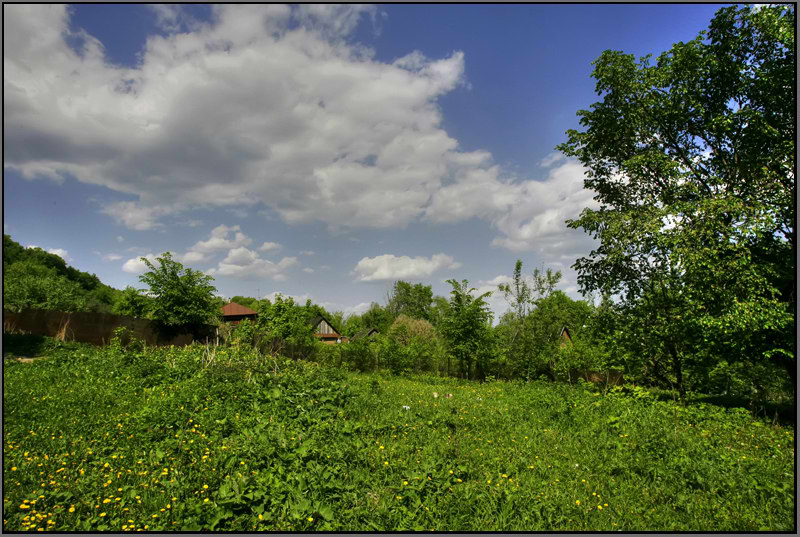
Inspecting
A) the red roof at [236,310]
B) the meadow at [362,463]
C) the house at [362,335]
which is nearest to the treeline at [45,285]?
the red roof at [236,310]

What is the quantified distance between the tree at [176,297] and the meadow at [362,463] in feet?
37.5

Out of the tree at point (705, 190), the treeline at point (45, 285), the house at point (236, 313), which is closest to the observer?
the tree at point (705, 190)

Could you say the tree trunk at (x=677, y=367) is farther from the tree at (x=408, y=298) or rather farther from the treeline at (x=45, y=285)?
the tree at (x=408, y=298)

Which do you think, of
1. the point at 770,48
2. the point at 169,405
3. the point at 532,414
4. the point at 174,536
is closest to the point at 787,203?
the point at 770,48

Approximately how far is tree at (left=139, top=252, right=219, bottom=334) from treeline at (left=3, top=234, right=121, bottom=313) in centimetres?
606

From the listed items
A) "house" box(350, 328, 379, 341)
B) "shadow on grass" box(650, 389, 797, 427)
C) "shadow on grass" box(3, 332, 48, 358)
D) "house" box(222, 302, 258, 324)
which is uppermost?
"house" box(222, 302, 258, 324)

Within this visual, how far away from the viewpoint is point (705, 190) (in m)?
10.7

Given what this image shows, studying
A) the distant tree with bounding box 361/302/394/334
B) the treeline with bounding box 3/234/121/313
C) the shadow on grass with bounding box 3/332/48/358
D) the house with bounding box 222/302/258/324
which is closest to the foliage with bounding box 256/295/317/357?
the shadow on grass with bounding box 3/332/48/358

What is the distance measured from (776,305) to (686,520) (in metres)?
7.26

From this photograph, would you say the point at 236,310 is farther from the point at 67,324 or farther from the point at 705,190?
the point at 705,190

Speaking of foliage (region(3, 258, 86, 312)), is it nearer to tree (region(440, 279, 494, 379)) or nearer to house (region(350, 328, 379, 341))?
house (region(350, 328, 379, 341))

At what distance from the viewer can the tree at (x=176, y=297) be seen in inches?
760

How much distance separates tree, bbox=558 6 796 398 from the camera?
29.4ft

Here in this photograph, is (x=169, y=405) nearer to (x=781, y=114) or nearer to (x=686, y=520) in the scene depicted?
(x=686, y=520)
